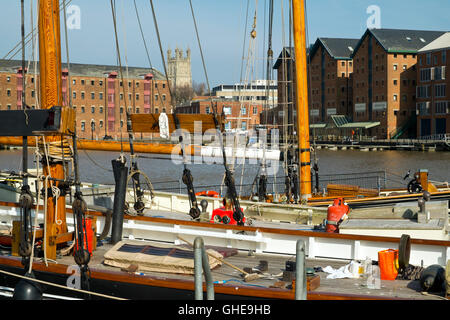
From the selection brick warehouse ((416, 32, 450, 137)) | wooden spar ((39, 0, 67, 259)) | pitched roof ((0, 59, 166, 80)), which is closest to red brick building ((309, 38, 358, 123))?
brick warehouse ((416, 32, 450, 137))

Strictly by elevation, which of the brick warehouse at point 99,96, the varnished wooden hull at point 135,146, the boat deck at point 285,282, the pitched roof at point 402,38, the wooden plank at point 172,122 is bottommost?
the boat deck at point 285,282

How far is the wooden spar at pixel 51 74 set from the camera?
1131cm

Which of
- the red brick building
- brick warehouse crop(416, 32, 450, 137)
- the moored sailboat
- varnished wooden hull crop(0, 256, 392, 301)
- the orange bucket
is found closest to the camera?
varnished wooden hull crop(0, 256, 392, 301)

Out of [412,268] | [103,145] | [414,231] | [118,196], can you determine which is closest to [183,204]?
[103,145]

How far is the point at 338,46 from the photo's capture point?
373 ft

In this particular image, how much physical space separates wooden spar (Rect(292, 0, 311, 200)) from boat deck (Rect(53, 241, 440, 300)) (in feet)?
29.8

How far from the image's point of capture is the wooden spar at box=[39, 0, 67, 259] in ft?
37.1

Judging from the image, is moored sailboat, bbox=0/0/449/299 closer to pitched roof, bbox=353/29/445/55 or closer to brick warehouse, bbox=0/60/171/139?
pitched roof, bbox=353/29/445/55

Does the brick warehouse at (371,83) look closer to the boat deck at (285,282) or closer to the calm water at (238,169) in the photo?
the calm water at (238,169)

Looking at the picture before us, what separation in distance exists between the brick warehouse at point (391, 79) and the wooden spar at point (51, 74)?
306ft

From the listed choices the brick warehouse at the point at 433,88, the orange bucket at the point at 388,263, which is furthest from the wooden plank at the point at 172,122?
the brick warehouse at the point at 433,88

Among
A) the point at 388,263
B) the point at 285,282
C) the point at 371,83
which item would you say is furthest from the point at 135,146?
the point at 371,83

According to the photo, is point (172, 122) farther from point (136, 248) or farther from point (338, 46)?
point (338, 46)

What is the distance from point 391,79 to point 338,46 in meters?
18.3
